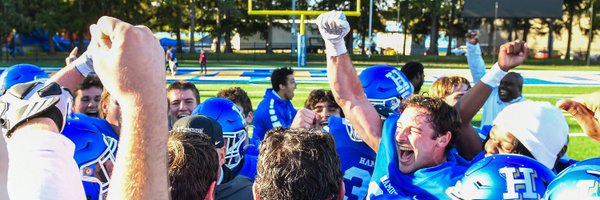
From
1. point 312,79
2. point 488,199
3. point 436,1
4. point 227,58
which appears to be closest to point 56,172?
point 488,199

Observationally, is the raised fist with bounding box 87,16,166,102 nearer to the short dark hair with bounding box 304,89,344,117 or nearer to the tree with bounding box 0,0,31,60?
the short dark hair with bounding box 304,89,344,117

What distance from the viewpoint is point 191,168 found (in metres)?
1.92

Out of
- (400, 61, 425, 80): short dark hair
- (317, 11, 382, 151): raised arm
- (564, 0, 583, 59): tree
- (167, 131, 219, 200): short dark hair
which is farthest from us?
(564, 0, 583, 59): tree

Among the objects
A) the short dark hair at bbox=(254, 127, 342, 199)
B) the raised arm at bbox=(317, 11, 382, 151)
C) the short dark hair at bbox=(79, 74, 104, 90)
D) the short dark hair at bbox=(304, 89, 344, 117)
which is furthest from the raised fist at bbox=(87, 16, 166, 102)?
the short dark hair at bbox=(79, 74, 104, 90)

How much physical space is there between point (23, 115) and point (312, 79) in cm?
1975

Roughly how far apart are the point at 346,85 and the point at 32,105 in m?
1.66

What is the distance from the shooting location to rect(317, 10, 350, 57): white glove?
3.20 m

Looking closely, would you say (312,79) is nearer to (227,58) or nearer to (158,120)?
(227,58)

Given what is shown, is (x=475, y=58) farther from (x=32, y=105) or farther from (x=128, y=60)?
(x=128, y=60)

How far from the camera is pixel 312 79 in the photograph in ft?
71.2

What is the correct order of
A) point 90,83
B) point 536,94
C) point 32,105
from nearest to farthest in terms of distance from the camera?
point 32,105, point 90,83, point 536,94

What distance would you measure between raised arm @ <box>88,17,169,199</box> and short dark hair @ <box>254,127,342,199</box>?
53 centimetres

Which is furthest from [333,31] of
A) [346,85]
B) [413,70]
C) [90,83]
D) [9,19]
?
[9,19]

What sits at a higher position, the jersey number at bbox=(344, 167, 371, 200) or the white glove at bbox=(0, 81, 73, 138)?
the white glove at bbox=(0, 81, 73, 138)
